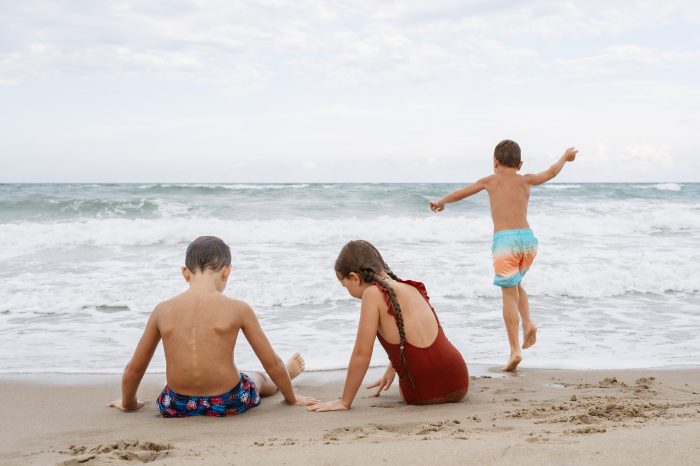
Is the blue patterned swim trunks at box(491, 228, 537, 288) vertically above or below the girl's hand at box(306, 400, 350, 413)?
above

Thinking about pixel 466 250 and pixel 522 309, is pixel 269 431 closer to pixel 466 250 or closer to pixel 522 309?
pixel 522 309

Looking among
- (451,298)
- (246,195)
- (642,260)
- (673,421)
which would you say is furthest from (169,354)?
(246,195)

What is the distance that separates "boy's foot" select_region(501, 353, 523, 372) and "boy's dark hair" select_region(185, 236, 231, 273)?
2237 mm

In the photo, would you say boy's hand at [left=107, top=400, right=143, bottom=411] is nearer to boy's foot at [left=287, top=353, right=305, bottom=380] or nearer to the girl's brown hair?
boy's foot at [left=287, top=353, right=305, bottom=380]

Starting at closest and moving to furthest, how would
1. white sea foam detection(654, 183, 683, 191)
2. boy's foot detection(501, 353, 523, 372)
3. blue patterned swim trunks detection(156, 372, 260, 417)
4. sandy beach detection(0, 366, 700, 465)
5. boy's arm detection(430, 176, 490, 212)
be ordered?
sandy beach detection(0, 366, 700, 465), blue patterned swim trunks detection(156, 372, 260, 417), boy's foot detection(501, 353, 523, 372), boy's arm detection(430, 176, 490, 212), white sea foam detection(654, 183, 683, 191)

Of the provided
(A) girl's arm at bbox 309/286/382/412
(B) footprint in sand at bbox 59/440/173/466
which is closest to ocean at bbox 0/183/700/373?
(A) girl's arm at bbox 309/286/382/412

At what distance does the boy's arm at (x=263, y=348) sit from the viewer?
3443 millimetres

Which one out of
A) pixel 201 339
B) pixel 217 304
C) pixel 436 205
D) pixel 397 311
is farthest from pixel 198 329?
pixel 436 205

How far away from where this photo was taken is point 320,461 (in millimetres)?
2414

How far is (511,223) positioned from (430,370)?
5.63ft

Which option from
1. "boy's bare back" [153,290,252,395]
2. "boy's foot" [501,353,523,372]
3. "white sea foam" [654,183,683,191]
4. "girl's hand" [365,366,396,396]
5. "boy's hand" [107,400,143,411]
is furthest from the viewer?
"white sea foam" [654,183,683,191]
